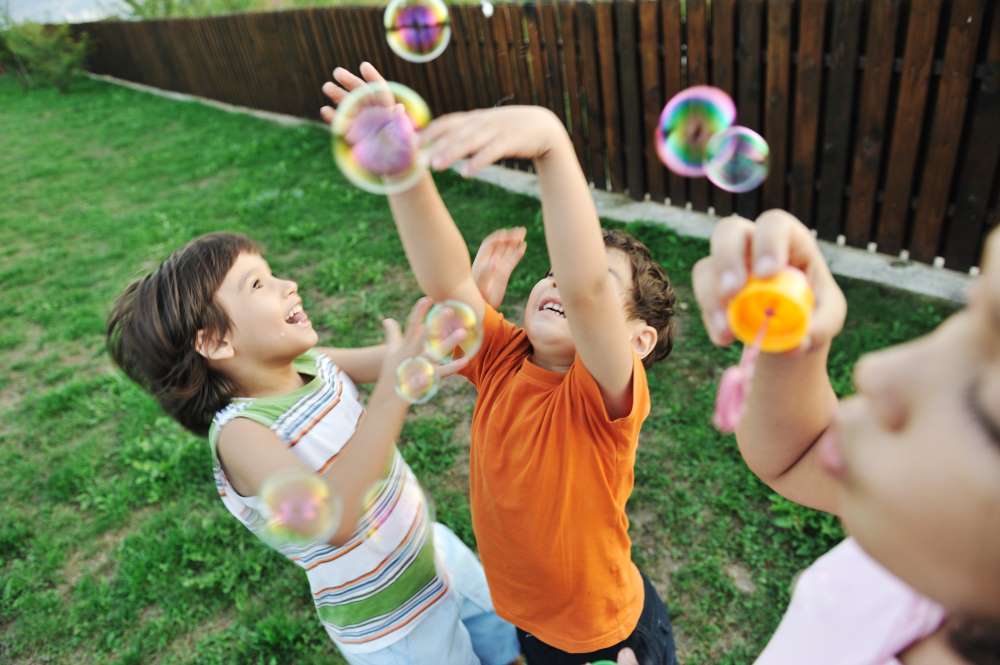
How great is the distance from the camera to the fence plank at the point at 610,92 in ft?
16.3

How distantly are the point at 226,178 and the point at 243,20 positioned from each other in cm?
411

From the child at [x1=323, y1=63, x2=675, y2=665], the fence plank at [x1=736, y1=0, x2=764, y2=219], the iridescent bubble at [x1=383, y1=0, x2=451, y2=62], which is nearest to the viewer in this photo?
the child at [x1=323, y1=63, x2=675, y2=665]

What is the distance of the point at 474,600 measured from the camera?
2.07 m

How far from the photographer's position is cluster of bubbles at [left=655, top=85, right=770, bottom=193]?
1710 mm

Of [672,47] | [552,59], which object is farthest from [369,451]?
[552,59]

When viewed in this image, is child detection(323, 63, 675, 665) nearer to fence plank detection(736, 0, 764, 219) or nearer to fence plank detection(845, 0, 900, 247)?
Result: fence plank detection(845, 0, 900, 247)

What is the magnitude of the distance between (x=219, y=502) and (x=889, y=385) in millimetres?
3375

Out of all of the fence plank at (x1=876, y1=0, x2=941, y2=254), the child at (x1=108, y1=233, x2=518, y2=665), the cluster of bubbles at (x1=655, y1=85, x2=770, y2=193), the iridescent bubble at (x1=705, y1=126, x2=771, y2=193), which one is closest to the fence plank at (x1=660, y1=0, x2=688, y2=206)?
the fence plank at (x1=876, y1=0, x2=941, y2=254)

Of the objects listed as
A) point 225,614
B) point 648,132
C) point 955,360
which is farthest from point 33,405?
point 955,360

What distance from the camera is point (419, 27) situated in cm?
223

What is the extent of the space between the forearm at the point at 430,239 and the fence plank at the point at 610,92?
4.11m

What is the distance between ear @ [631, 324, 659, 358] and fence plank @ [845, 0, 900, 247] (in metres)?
3.04

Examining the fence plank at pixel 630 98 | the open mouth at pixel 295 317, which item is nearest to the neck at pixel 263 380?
the open mouth at pixel 295 317

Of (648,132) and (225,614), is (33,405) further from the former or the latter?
(648,132)
